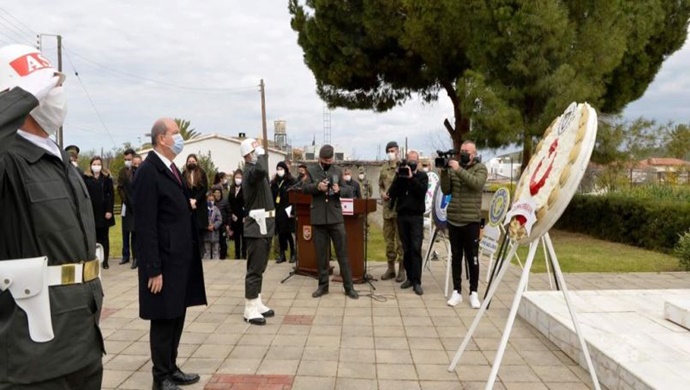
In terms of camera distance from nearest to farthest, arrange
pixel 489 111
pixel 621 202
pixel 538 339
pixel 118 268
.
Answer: pixel 538 339 < pixel 118 268 < pixel 489 111 < pixel 621 202

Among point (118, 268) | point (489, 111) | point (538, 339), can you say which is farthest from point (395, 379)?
point (489, 111)

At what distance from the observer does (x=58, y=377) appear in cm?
182

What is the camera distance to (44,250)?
6.01ft

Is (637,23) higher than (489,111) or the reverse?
higher

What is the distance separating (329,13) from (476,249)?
9996 mm

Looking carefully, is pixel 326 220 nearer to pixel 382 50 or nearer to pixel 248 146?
pixel 248 146

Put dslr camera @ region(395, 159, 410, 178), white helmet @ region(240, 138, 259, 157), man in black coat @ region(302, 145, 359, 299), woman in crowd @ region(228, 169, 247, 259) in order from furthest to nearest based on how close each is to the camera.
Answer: woman in crowd @ region(228, 169, 247, 259)
dslr camera @ region(395, 159, 410, 178)
man in black coat @ region(302, 145, 359, 299)
white helmet @ region(240, 138, 259, 157)

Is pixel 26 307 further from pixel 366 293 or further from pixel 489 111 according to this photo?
pixel 489 111

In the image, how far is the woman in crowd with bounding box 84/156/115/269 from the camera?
781cm

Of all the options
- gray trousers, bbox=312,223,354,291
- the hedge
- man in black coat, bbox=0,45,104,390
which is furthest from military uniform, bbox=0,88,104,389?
the hedge

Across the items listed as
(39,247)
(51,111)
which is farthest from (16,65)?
(39,247)

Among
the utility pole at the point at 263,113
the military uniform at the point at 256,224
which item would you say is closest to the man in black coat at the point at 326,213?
the military uniform at the point at 256,224

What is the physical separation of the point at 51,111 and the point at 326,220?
13.7ft

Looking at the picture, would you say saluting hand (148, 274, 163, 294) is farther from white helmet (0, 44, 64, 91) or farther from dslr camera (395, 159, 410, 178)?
dslr camera (395, 159, 410, 178)
